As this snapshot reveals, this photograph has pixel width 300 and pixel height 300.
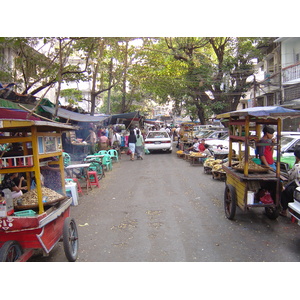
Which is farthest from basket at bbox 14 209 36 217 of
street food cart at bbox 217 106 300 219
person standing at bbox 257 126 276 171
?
person standing at bbox 257 126 276 171

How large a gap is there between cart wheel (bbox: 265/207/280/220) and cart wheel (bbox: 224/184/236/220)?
80 cm

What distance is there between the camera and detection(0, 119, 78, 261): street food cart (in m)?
3.42

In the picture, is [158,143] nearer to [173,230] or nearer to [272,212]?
[272,212]

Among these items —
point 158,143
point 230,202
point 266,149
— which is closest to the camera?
point 230,202

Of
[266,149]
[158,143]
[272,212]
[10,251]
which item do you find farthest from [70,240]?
[158,143]

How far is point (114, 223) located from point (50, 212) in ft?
6.04

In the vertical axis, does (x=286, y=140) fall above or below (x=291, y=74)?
below

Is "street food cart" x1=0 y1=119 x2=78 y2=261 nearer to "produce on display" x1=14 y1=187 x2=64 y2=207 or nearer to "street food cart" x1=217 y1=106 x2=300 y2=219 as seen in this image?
"produce on display" x1=14 y1=187 x2=64 y2=207


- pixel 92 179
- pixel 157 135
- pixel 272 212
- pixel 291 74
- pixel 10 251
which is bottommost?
pixel 272 212

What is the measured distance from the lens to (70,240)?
396 cm

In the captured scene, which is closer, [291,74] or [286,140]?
[286,140]

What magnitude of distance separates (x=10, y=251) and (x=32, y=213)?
54 centimetres

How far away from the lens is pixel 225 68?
20844mm
